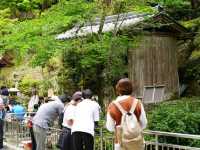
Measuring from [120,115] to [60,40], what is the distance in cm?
832

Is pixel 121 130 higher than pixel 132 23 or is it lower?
lower

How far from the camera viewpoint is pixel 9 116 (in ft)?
55.9

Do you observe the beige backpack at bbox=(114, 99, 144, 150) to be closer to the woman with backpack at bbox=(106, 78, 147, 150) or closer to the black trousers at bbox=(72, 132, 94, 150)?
the woman with backpack at bbox=(106, 78, 147, 150)

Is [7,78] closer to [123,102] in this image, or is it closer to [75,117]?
[75,117]

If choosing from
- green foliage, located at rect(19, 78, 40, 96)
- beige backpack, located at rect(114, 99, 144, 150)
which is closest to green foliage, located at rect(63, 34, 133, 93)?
beige backpack, located at rect(114, 99, 144, 150)

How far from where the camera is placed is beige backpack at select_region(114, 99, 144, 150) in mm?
7324

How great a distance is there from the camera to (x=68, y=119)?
35.0ft

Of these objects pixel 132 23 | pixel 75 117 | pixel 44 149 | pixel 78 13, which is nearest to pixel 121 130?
pixel 75 117

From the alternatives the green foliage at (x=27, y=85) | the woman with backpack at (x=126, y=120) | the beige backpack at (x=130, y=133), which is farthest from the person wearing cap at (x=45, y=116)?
the green foliage at (x=27, y=85)

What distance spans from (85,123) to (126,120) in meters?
2.60

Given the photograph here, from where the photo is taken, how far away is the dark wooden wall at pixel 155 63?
67.6 ft

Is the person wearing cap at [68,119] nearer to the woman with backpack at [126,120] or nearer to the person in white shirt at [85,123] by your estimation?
the person in white shirt at [85,123]

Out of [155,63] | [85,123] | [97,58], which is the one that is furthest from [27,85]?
[85,123]

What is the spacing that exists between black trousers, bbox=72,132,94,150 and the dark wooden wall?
1020 cm
